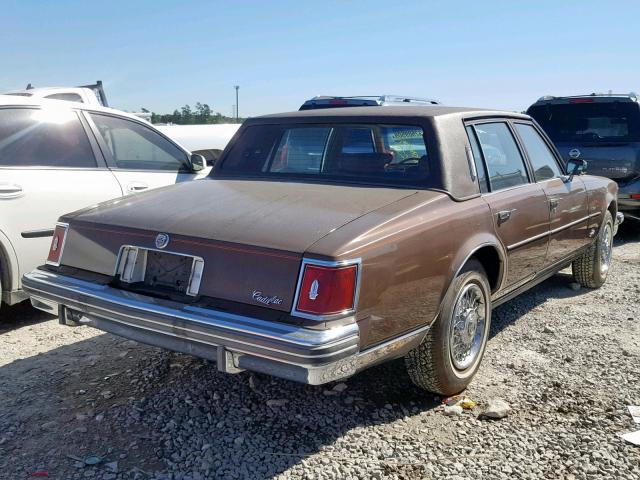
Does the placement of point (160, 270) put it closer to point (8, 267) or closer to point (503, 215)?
point (8, 267)

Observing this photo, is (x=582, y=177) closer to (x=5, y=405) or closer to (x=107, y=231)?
(x=107, y=231)

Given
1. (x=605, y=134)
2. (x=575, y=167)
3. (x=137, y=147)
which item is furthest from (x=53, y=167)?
(x=605, y=134)

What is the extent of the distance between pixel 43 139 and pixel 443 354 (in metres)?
3.38

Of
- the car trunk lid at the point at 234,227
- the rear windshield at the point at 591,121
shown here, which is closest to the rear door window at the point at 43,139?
the car trunk lid at the point at 234,227

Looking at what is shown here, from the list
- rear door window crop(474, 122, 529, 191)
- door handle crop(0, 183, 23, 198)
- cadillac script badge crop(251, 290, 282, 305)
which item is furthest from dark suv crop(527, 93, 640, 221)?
door handle crop(0, 183, 23, 198)

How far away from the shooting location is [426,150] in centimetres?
372

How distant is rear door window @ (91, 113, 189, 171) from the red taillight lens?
10.3 ft

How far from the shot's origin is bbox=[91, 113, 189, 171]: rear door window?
538 centimetres

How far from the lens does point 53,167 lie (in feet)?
15.8

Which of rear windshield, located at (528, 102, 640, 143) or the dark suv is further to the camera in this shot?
rear windshield, located at (528, 102, 640, 143)

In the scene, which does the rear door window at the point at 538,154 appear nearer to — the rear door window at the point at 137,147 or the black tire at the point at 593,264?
the black tire at the point at 593,264

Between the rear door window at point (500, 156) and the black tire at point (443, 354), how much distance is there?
0.73 metres

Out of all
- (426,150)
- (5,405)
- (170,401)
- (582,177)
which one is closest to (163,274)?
(170,401)

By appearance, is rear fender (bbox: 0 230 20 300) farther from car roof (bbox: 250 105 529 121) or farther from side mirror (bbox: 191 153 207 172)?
car roof (bbox: 250 105 529 121)
